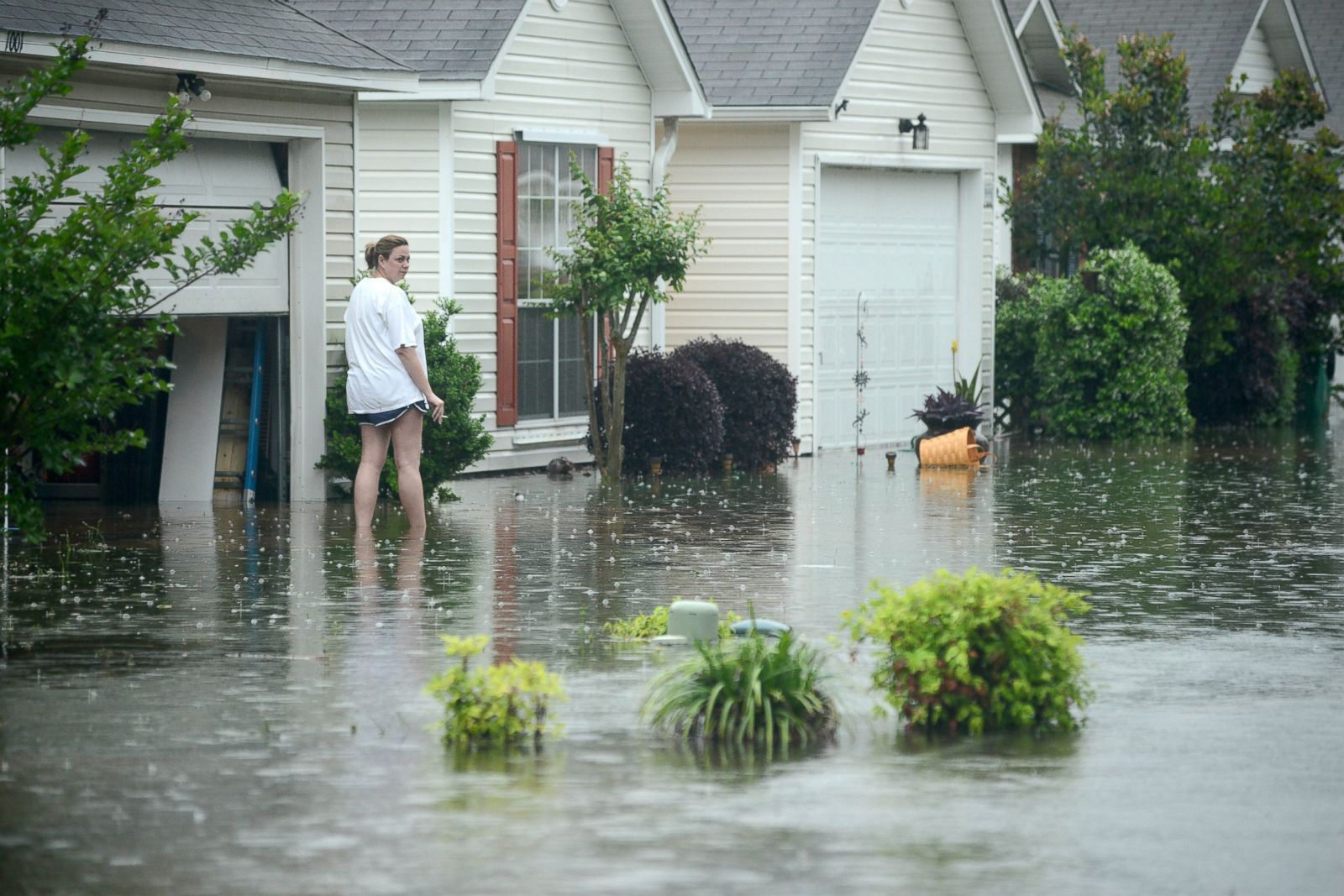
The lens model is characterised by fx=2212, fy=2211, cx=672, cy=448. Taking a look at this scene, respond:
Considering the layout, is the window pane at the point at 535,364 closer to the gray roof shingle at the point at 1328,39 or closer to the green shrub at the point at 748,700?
the green shrub at the point at 748,700

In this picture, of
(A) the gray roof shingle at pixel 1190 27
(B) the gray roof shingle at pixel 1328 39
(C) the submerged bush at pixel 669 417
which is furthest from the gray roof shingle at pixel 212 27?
(B) the gray roof shingle at pixel 1328 39

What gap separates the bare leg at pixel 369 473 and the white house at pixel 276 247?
2304 millimetres

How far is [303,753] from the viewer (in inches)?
292

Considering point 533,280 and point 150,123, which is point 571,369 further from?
point 150,123

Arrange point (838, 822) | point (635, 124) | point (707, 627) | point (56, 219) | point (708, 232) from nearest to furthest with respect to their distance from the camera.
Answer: point (838, 822) < point (707, 627) < point (56, 219) < point (635, 124) < point (708, 232)

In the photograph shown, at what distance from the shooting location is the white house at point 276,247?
1591cm

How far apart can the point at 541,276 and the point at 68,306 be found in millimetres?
10393

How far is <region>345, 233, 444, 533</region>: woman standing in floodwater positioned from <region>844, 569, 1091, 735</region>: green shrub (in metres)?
6.56

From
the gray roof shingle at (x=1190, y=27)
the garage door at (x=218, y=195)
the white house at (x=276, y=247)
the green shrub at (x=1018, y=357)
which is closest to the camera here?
the garage door at (x=218, y=195)

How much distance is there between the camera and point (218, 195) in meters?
16.2

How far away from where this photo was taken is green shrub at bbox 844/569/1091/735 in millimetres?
7781

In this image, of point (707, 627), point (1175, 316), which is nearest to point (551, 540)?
point (707, 627)

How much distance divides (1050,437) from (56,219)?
13.3 metres

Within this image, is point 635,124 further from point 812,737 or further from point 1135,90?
point 812,737
